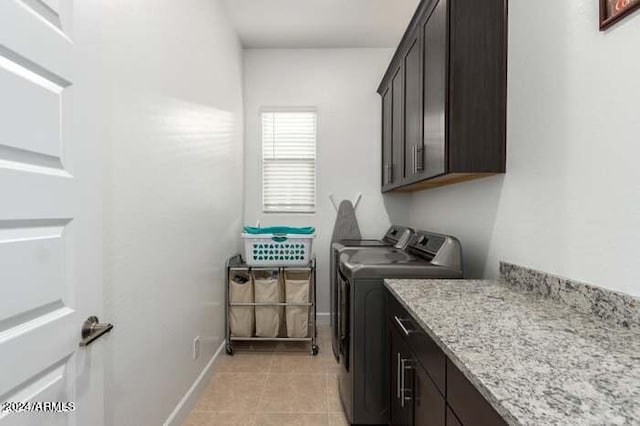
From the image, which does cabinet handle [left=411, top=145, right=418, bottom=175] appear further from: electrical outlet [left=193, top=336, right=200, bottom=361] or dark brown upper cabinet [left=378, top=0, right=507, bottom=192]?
electrical outlet [left=193, top=336, right=200, bottom=361]

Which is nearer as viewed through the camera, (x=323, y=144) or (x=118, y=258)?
(x=118, y=258)

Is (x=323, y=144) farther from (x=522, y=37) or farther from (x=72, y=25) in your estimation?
(x=72, y=25)

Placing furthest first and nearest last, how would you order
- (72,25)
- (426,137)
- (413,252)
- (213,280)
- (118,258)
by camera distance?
(213,280), (413,252), (426,137), (118,258), (72,25)

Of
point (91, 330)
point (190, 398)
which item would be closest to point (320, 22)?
point (91, 330)

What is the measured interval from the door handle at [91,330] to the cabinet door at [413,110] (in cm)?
171

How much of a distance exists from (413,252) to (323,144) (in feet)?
5.45

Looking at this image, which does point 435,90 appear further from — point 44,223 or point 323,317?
point 323,317

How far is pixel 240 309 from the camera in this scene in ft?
9.23

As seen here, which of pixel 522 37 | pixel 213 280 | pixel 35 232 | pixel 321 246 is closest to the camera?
pixel 35 232

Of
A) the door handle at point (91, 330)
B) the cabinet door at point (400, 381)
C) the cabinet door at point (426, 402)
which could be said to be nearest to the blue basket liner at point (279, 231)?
the cabinet door at point (400, 381)

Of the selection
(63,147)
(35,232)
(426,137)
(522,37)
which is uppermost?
(522,37)

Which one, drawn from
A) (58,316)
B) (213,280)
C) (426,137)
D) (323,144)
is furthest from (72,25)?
(323,144)

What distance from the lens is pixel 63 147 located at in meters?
0.84

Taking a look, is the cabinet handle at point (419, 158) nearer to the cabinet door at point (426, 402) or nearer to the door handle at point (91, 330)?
the cabinet door at point (426, 402)
